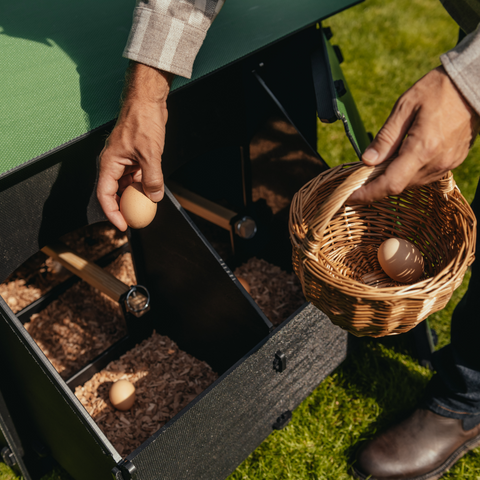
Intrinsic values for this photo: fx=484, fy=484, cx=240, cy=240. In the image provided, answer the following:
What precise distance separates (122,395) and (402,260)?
3.81 feet

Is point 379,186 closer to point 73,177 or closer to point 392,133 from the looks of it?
point 392,133

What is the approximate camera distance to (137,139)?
1.32m

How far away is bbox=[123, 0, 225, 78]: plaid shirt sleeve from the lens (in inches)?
54.9

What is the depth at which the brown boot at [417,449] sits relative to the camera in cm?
181

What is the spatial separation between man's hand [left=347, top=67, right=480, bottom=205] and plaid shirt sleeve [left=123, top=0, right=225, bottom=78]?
659 millimetres

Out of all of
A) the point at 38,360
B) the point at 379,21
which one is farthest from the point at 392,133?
the point at 379,21

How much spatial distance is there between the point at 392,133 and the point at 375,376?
51.1 inches

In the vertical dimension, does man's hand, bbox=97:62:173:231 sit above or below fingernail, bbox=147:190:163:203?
above


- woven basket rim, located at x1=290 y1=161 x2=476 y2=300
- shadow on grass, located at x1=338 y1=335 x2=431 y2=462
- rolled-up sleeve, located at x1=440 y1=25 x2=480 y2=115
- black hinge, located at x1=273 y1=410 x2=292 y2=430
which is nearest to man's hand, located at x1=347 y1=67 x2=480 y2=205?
rolled-up sleeve, located at x1=440 y1=25 x2=480 y2=115

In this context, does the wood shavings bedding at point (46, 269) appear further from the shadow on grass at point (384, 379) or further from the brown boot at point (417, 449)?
the brown boot at point (417, 449)

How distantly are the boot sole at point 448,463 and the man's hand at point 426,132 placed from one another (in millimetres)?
1193

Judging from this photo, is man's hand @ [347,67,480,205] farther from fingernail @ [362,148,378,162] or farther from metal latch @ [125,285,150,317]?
metal latch @ [125,285,150,317]

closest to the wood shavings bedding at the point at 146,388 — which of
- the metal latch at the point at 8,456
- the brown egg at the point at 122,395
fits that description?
the brown egg at the point at 122,395

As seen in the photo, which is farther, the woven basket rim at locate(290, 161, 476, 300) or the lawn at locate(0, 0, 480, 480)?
the lawn at locate(0, 0, 480, 480)
